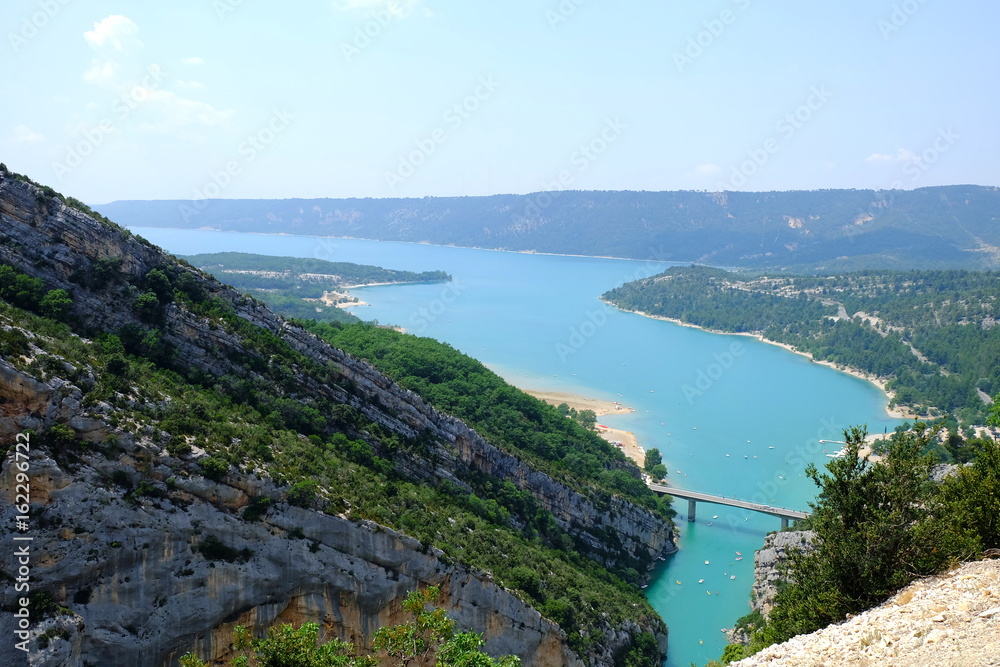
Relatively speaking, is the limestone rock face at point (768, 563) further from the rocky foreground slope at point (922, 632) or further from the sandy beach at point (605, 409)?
the rocky foreground slope at point (922, 632)

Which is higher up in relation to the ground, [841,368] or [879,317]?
Answer: [879,317]

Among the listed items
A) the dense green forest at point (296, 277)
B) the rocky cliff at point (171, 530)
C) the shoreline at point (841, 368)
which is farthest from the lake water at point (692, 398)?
the rocky cliff at point (171, 530)

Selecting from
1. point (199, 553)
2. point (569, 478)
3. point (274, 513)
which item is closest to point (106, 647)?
point (199, 553)

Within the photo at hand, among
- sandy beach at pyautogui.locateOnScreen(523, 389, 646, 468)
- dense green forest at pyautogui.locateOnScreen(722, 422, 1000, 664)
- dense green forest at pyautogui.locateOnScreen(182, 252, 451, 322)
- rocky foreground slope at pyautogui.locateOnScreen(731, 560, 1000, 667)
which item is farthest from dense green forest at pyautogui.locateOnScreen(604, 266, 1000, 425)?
rocky foreground slope at pyautogui.locateOnScreen(731, 560, 1000, 667)

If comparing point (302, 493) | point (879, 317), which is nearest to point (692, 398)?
point (879, 317)

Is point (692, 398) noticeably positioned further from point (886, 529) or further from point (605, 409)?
point (886, 529)

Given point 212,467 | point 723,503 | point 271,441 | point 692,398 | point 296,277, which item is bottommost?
point 723,503

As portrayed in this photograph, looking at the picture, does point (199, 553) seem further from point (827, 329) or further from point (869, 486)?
point (827, 329)
